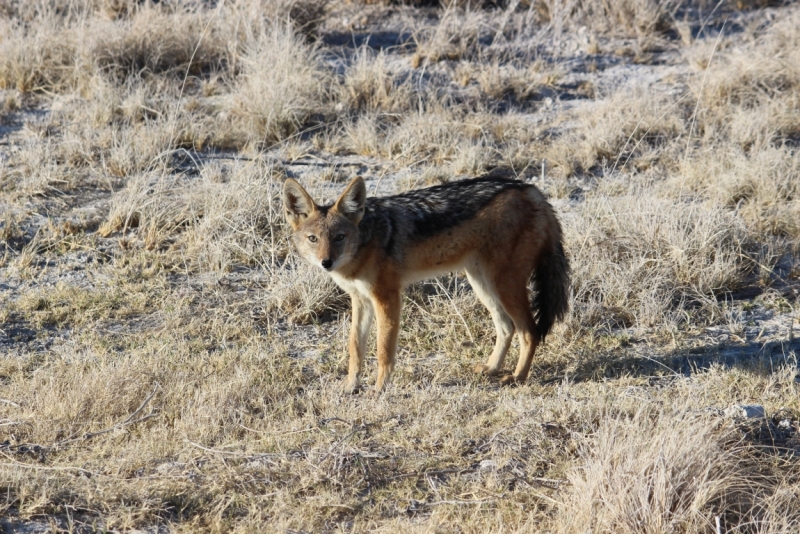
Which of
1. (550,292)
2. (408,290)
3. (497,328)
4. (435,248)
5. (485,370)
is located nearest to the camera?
(435,248)

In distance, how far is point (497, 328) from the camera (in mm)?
6387

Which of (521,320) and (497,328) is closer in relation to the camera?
(521,320)

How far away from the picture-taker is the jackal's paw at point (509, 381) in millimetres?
6034

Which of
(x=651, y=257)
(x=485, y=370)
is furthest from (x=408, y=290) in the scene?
(x=651, y=257)

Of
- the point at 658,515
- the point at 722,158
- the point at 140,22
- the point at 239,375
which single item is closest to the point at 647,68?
the point at 722,158

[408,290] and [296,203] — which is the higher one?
[296,203]

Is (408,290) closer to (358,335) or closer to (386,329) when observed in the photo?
(358,335)

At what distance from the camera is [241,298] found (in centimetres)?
711

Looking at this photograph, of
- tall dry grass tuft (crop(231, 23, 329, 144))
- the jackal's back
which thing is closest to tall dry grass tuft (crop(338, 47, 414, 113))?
tall dry grass tuft (crop(231, 23, 329, 144))

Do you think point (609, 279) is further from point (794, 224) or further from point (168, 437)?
point (168, 437)

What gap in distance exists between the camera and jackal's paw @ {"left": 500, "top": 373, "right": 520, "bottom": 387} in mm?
6034

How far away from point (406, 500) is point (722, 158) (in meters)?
5.92

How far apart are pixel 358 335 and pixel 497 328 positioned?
3.40 feet

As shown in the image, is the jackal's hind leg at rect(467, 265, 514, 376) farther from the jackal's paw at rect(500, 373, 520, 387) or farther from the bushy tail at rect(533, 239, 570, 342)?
the bushy tail at rect(533, 239, 570, 342)
